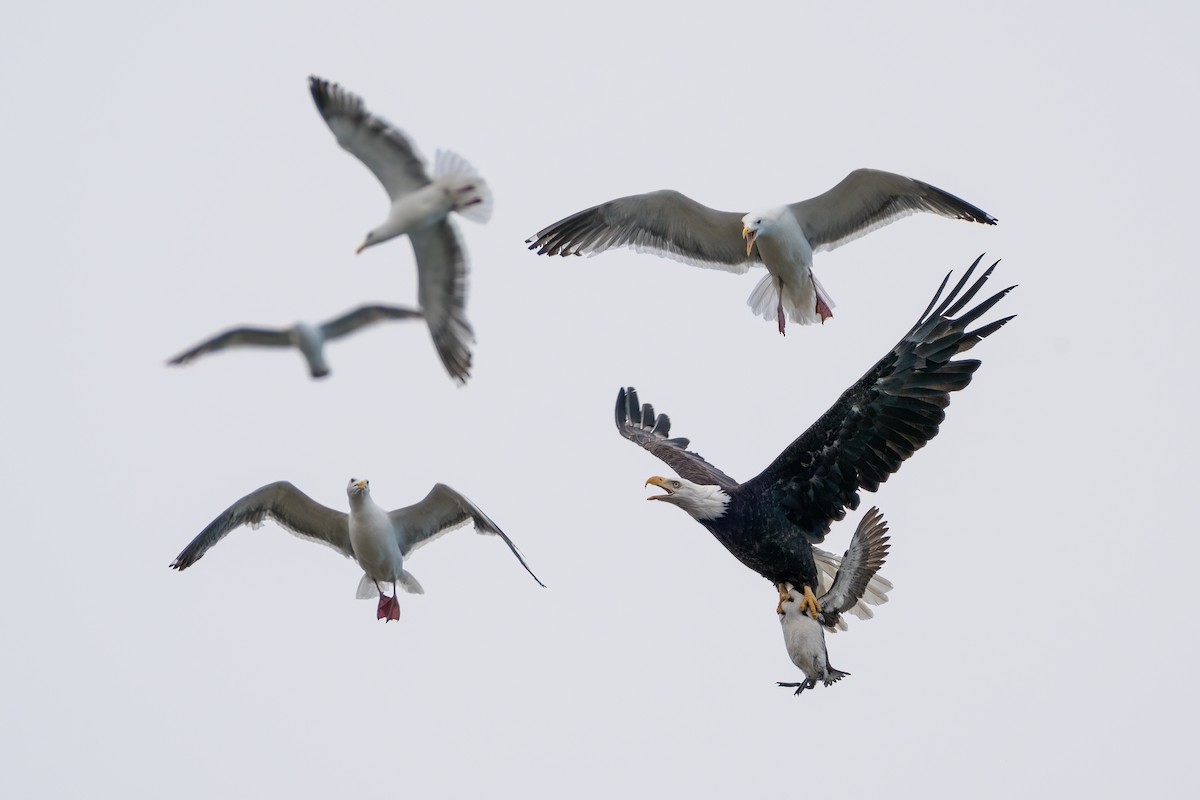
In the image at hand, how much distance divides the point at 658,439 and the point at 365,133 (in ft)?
19.9

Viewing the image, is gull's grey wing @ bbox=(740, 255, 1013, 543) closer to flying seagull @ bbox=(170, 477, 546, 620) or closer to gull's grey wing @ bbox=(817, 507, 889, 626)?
gull's grey wing @ bbox=(817, 507, 889, 626)

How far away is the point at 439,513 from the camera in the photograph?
15328mm

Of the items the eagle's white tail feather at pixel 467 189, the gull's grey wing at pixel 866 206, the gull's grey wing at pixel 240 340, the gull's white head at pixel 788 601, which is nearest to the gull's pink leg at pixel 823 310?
the gull's grey wing at pixel 866 206

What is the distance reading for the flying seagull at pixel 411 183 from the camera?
36.4 ft

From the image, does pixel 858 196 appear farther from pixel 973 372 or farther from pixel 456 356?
pixel 456 356

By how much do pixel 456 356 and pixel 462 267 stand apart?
22.7 inches

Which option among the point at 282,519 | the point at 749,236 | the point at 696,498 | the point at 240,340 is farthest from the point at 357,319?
the point at 282,519

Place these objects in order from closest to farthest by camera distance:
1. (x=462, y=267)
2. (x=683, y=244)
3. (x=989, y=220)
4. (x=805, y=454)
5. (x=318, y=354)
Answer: (x=318, y=354), (x=462, y=267), (x=805, y=454), (x=989, y=220), (x=683, y=244)

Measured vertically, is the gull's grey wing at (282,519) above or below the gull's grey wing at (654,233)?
below

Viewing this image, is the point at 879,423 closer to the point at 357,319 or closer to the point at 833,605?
the point at 833,605

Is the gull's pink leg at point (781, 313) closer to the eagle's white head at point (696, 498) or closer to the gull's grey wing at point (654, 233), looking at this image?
the gull's grey wing at point (654, 233)

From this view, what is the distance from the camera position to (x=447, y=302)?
462 inches

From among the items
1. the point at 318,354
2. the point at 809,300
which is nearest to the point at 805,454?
the point at 809,300

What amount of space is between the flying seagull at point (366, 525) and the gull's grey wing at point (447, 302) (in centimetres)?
324
